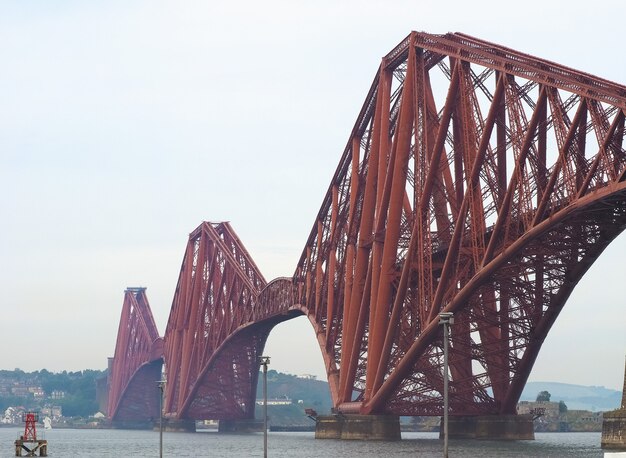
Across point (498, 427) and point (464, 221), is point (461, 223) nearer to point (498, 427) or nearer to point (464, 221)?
point (464, 221)

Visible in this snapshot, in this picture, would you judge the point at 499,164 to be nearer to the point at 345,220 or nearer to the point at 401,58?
the point at 401,58

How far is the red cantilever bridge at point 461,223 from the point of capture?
8769cm

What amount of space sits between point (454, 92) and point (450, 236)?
A: 1214cm

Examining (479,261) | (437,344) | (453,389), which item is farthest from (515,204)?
(453,389)

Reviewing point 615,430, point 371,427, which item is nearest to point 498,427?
point 371,427

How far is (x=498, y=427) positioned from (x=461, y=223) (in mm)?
26152

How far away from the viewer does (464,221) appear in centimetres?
10231

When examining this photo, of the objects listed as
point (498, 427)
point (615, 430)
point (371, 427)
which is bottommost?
point (615, 430)

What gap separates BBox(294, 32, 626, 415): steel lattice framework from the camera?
287 ft

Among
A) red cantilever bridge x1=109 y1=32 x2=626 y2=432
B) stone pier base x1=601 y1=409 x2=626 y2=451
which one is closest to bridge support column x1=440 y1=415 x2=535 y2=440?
red cantilever bridge x1=109 y1=32 x2=626 y2=432

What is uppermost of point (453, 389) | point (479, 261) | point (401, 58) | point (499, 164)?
point (401, 58)

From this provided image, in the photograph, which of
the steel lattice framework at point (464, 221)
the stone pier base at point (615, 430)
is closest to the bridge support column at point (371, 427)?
the steel lattice framework at point (464, 221)

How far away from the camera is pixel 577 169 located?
282 feet

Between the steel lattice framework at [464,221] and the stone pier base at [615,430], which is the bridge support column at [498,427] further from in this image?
the stone pier base at [615,430]
